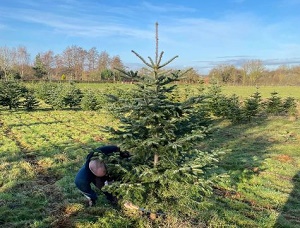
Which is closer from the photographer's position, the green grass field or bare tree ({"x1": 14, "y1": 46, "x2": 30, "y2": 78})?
the green grass field

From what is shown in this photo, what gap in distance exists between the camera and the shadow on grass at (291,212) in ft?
20.5

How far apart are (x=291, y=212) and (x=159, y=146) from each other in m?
4.41

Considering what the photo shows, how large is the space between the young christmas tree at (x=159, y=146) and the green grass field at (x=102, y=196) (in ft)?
1.49

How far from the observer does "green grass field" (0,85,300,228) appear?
546 centimetres

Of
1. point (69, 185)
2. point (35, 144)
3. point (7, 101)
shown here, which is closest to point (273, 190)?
point (69, 185)

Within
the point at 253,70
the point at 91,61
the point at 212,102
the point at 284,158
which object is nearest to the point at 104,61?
the point at 91,61

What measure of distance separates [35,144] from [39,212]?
772 centimetres

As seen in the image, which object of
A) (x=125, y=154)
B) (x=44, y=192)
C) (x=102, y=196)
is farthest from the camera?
(x=44, y=192)

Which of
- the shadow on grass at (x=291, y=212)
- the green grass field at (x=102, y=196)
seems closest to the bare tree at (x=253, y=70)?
the green grass field at (x=102, y=196)

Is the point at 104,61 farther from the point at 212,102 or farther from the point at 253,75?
the point at 212,102

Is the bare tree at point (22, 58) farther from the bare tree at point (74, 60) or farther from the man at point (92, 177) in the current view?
the man at point (92, 177)

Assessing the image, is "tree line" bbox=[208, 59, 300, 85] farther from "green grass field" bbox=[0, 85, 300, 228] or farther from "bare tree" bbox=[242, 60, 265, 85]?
"green grass field" bbox=[0, 85, 300, 228]

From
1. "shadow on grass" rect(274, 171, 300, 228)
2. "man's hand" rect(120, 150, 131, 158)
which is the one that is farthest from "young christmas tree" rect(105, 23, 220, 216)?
"shadow on grass" rect(274, 171, 300, 228)

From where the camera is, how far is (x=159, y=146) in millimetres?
A: 5094
